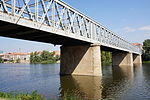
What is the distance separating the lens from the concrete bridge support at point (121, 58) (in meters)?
97.2

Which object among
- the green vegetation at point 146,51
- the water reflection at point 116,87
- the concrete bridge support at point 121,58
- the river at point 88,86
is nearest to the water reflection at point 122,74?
the river at point 88,86

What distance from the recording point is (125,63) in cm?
9719

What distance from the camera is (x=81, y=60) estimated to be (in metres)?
47.3

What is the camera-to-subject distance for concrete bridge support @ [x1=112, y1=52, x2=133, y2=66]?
97188mm

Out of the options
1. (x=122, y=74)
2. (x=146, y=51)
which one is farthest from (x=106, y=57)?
(x=122, y=74)

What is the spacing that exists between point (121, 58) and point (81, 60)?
2293 inches

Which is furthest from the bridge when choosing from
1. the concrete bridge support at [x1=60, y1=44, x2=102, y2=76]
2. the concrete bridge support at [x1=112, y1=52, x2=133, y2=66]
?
the concrete bridge support at [x1=112, y1=52, x2=133, y2=66]

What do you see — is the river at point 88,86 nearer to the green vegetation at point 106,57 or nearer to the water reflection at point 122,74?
the water reflection at point 122,74

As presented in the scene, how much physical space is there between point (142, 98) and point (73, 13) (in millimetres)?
23977

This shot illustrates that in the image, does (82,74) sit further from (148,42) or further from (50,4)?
(148,42)

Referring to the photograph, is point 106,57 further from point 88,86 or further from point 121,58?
point 88,86

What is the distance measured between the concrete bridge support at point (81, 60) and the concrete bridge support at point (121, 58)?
52.8 meters

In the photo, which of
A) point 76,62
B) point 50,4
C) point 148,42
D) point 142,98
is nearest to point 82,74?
point 76,62

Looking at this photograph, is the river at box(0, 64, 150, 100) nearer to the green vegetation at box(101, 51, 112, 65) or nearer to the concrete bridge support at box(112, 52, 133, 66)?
the concrete bridge support at box(112, 52, 133, 66)
